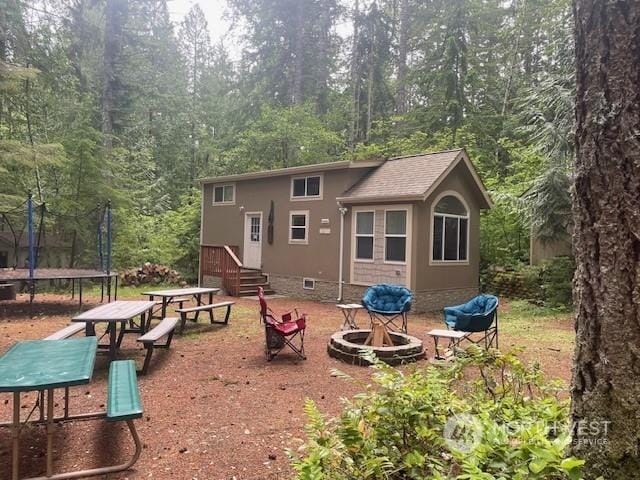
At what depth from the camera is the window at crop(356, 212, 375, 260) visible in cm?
1103

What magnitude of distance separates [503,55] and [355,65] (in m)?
7.09

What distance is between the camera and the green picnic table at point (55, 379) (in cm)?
249

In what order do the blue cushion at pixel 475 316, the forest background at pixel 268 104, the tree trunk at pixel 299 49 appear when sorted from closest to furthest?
1. the blue cushion at pixel 475 316
2. the forest background at pixel 268 104
3. the tree trunk at pixel 299 49

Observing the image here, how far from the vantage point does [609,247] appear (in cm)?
160

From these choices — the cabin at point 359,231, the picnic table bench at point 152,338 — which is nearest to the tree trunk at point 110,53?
the cabin at point 359,231

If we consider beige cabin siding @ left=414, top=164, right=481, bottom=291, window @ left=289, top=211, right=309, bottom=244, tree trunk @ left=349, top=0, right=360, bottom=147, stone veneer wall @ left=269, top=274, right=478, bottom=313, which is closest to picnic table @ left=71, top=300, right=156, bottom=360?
stone veneer wall @ left=269, top=274, right=478, bottom=313

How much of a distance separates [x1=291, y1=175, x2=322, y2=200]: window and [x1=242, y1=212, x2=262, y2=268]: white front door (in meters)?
1.71

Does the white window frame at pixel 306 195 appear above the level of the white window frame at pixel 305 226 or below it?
above

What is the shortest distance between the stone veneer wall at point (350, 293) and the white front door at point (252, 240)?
3.45 feet

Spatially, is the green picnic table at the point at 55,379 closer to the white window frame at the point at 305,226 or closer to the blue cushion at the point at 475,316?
the blue cushion at the point at 475,316

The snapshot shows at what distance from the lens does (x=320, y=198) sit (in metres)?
12.2

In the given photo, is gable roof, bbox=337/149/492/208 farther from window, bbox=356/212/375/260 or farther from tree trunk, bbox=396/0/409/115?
tree trunk, bbox=396/0/409/115

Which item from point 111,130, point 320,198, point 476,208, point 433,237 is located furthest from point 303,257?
point 111,130

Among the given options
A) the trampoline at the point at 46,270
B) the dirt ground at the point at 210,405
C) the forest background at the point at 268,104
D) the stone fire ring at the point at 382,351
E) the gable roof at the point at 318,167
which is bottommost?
the dirt ground at the point at 210,405
